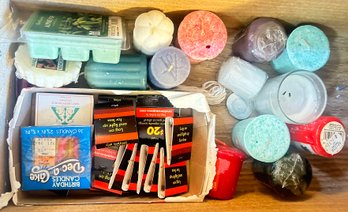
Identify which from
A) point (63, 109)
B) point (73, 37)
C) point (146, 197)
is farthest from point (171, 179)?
point (73, 37)

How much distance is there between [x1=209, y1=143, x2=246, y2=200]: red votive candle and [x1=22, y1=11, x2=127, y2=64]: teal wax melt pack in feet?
1.20

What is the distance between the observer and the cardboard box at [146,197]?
1.00 m

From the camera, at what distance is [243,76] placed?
1.16 m

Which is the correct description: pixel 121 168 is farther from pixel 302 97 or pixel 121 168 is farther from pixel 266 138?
pixel 302 97

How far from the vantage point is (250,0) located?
1.05 m

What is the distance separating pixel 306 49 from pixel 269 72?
151 mm

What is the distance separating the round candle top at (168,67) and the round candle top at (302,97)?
0.86ft

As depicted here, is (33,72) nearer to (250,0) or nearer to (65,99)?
(65,99)

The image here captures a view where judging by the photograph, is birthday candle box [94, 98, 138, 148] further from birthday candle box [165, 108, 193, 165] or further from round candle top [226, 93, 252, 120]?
round candle top [226, 93, 252, 120]

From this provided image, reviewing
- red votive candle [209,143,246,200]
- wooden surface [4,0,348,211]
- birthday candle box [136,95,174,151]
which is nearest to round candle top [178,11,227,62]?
wooden surface [4,0,348,211]

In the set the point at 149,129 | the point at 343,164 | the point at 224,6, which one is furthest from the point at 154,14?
the point at 343,164

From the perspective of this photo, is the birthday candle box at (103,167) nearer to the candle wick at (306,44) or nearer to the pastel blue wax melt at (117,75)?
the pastel blue wax melt at (117,75)

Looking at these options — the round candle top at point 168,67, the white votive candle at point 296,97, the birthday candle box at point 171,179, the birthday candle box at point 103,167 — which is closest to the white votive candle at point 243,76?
the white votive candle at point 296,97

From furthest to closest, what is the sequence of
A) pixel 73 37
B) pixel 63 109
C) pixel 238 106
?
pixel 238 106 < pixel 63 109 < pixel 73 37
